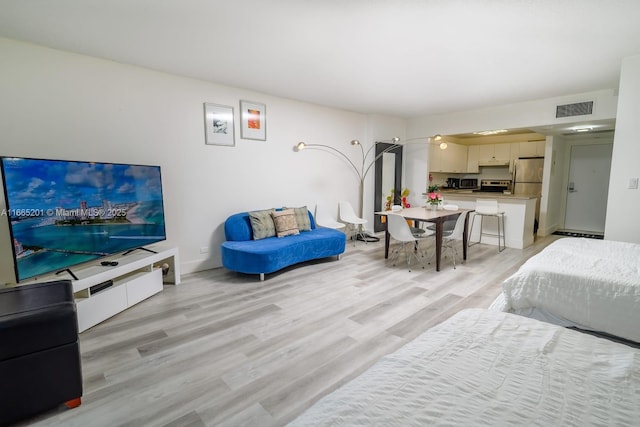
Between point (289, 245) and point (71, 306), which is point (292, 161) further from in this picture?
point (71, 306)

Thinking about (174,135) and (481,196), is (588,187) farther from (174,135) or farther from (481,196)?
(174,135)

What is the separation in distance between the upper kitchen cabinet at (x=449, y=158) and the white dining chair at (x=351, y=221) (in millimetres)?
2367

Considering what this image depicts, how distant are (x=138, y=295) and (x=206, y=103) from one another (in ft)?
8.40

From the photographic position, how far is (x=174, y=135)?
3844 millimetres

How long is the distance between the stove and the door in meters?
1.25

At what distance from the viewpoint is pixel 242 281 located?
381 centimetres

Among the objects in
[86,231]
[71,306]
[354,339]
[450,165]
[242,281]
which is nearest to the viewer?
[71,306]

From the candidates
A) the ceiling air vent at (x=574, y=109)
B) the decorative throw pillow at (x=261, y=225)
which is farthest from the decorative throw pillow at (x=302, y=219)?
the ceiling air vent at (x=574, y=109)

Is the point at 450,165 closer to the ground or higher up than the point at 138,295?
higher up

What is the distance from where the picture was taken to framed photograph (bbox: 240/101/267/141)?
14.5 ft

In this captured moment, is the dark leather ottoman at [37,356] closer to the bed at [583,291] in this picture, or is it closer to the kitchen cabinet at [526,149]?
the bed at [583,291]

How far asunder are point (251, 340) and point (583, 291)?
101 inches

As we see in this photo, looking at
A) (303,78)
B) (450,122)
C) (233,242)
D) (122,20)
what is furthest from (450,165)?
(122,20)

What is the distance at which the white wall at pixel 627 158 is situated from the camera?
3199 mm
